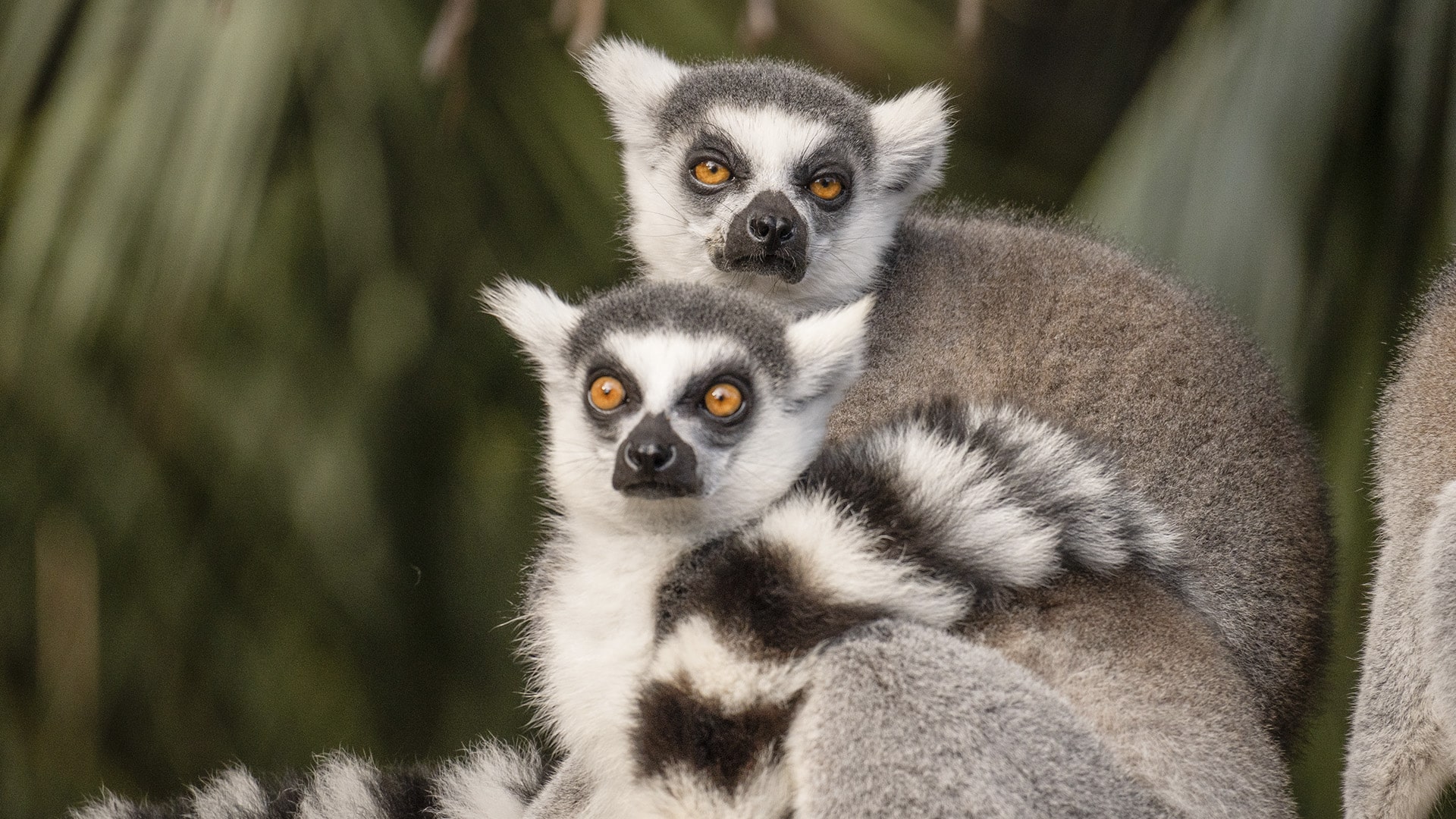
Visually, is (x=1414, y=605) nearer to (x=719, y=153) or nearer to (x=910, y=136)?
(x=910, y=136)

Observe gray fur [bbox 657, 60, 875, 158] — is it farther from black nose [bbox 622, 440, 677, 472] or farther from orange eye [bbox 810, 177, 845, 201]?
black nose [bbox 622, 440, 677, 472]

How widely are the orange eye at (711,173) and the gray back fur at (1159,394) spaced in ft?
1.39

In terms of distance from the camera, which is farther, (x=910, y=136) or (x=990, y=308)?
(x=910, y=136)

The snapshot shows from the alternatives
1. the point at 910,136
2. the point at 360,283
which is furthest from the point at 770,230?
the point at 360,283

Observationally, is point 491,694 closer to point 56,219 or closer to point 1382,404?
point 56,219

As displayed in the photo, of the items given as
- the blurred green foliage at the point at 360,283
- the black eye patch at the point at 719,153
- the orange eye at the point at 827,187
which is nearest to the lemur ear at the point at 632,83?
the black eye patch at the point at 719,153

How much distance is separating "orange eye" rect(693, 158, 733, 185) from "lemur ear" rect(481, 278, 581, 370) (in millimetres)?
687

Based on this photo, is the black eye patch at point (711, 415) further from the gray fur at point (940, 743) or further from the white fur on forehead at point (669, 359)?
the gray fur at point (940, 743)

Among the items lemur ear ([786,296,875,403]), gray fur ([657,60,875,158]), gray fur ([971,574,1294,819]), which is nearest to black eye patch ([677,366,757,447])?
lemur ear ([786,296,875,403])

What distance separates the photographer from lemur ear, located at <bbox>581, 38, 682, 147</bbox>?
2.87 metres

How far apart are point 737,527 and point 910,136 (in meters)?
1.25

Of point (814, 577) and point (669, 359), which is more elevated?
point (669, 359)

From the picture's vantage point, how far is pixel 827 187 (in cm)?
268

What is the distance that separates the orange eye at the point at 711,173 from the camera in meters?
2.71
